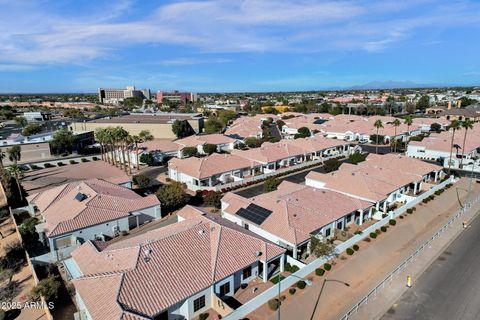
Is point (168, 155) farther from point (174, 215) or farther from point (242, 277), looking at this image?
point (242, 277)

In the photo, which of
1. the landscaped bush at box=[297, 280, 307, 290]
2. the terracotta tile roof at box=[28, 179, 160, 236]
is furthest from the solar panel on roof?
the terracotta tile roof at box=[28, 179, 160, 236]

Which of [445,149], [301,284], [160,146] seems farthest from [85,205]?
[445,149]

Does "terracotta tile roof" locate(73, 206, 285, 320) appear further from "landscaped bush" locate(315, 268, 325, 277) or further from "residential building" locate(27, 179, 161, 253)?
"residential building" locate(27, 179, 161, 253)

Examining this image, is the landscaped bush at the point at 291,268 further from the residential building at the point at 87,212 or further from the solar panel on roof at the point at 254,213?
the residential building at the point at 87,212

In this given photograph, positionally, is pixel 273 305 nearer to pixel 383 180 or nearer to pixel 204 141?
pixel 383 180

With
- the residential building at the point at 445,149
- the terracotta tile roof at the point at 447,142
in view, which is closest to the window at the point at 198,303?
the residential building at the point at 445,149

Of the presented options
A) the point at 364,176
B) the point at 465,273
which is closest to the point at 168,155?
the point at 364,176
